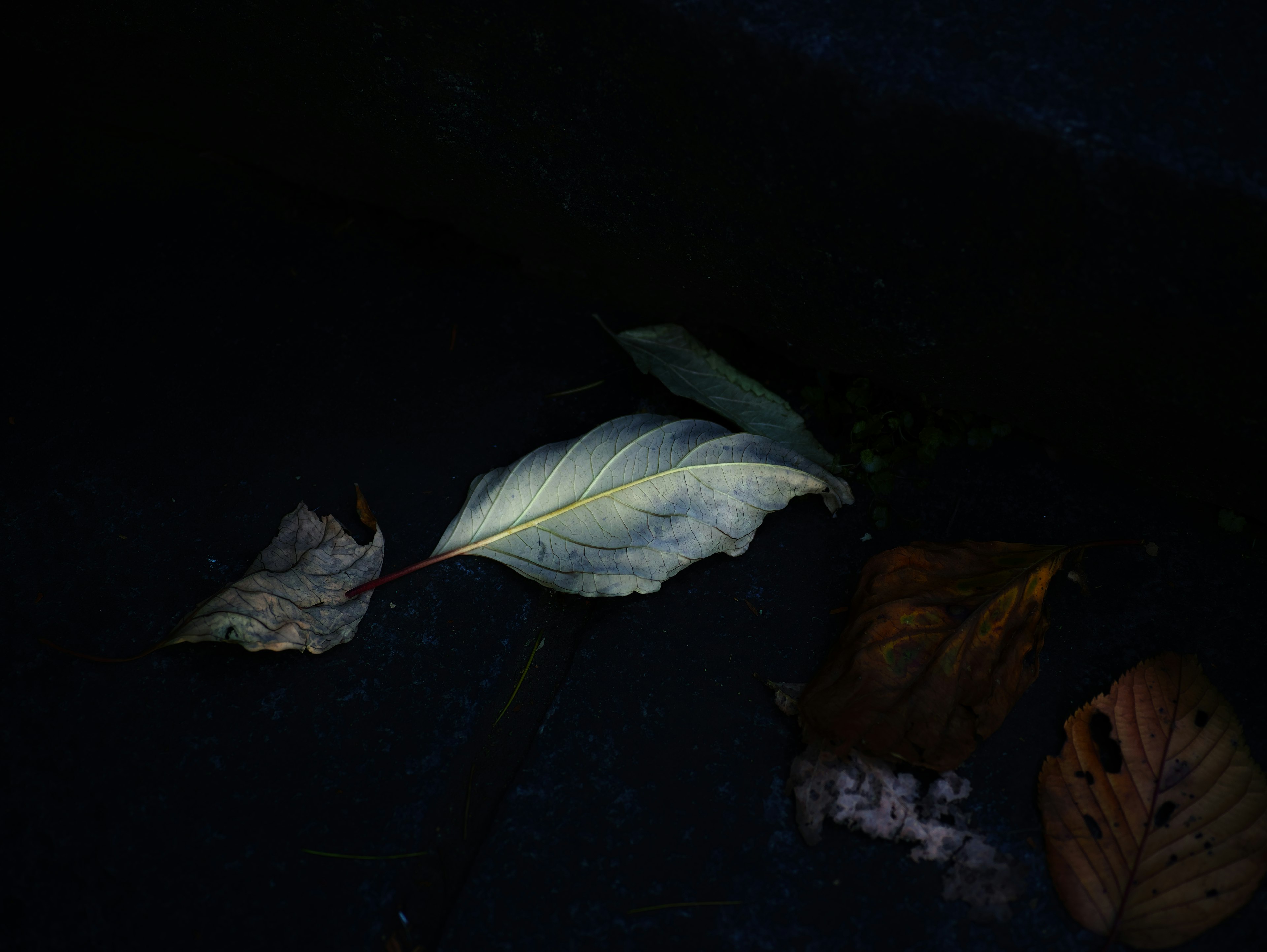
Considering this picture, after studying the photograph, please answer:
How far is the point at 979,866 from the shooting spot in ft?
4.57

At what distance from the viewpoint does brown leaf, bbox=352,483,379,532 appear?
1.65 meters

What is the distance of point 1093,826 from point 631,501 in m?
0.91

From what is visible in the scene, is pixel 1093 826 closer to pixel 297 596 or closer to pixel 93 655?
pixel 297 596

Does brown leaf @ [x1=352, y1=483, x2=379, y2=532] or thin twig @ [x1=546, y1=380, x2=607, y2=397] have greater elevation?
thin twig @ [x1=546, y1=380, x2=607, y2=397]

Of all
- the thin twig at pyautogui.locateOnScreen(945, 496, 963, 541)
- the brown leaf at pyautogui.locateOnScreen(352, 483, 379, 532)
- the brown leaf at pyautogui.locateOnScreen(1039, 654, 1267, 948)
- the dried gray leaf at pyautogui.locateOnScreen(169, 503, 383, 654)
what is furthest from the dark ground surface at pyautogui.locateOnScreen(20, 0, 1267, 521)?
the dried gray leaf at pyautogui.locateOnScreen(169, 503, 383, 654)

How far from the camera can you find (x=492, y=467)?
67.7 inches

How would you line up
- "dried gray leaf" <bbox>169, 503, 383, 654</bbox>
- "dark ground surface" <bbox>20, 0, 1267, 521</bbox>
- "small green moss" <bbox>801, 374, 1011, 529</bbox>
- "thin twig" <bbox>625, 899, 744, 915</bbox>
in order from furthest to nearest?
"small green moss" <bbox>801, 374, 1011, 529</bbox> < "dried gray leaf" <bbox>169, 503, 383, 654</bbox> < "thin twig" <bbox>625, 899, 744, 915</bbox> < "dark ground surface" <bbox>20, 0, 1267, 521</bbox>

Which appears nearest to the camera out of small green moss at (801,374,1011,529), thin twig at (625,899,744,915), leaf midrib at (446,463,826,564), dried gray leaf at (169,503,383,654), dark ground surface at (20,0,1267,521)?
dark ground surface at (20,0,1267,521)

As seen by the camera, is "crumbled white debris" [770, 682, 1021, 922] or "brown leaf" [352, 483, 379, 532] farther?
"brown leaf" [352, 483, 379, 532]

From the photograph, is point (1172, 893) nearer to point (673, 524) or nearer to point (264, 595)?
point (673, 524)

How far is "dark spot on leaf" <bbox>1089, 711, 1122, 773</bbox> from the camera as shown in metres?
1.44

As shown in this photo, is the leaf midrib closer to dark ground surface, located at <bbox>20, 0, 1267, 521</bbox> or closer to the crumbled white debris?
dark ground surface, located at <bbox>20, 0, 1267, 521</bbox>

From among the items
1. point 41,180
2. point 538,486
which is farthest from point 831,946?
point 41,180

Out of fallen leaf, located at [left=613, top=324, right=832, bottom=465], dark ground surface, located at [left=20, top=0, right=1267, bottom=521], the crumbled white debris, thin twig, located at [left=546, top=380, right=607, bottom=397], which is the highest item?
dark ground surface, located at [left=20, top=0, right=1267, bottom=521]
